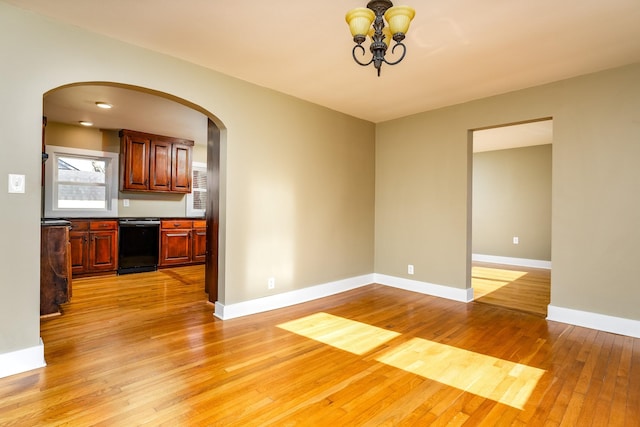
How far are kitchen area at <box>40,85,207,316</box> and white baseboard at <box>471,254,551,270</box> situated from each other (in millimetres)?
5936

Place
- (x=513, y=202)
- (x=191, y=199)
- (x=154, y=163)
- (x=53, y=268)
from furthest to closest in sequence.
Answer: (x=513, y=202)
(x=191, y=199)
(x=154, y=163)
(x=53, y=268)

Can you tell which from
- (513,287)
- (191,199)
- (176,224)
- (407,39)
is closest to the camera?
(407,39)

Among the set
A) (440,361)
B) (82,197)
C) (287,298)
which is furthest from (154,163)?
(440,361)

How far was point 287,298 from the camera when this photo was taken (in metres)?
3.80

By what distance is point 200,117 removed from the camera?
466cm

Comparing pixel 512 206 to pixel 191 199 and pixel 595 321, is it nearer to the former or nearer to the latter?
pixel 595 321

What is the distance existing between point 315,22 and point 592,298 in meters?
3.53

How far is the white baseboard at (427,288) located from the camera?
13.3 feet

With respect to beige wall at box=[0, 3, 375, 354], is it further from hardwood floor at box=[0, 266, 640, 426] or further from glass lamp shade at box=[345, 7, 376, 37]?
glass lamp shade at box=[345, 7, 376, 37]

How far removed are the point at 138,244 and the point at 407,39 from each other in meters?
5.18

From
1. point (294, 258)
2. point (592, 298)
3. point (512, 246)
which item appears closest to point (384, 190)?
point (294, 258)

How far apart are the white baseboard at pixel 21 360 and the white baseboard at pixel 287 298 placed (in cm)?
140

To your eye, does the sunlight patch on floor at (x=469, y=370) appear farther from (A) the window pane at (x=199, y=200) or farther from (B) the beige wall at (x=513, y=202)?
(A) the window pane at (x=199, y=200)

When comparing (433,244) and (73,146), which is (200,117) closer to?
(73,146)
